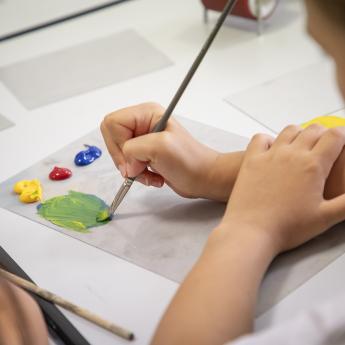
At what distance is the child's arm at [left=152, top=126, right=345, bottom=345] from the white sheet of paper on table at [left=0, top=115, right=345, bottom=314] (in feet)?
0.09

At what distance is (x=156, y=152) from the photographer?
628 millimetres

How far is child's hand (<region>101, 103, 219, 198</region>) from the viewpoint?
632 millimetres

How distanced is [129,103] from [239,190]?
18.0 inches

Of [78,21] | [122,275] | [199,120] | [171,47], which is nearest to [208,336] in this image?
[122,275]

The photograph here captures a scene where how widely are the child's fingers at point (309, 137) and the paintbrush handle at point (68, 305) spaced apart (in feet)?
0.96

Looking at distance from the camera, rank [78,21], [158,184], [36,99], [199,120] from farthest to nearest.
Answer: [78,21], [36,99], [199,120], [158,184]

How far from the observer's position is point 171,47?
115cm

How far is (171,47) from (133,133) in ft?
1.70

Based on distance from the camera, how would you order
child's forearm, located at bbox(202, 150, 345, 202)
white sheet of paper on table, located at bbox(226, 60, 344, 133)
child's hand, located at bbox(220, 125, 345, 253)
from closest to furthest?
1. child's hand, located at bbox(220, 125, 345, 253)
2. child's forearm, located at bbox(202, 150, 345, 202)
3. white sheet of paper on table, located at bbox(226, 60, 344, 133)

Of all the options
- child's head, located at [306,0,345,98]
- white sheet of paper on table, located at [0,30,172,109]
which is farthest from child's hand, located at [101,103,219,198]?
white sheet of paper on table, located at [0,30,172,109]

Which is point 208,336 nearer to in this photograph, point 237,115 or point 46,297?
point 46,297

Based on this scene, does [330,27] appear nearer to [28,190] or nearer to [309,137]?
[309,137]

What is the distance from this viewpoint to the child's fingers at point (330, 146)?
0.58 m

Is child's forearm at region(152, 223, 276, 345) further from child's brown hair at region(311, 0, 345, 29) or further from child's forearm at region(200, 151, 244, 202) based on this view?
child's brown hair at region(311, 0, 345, 29)
